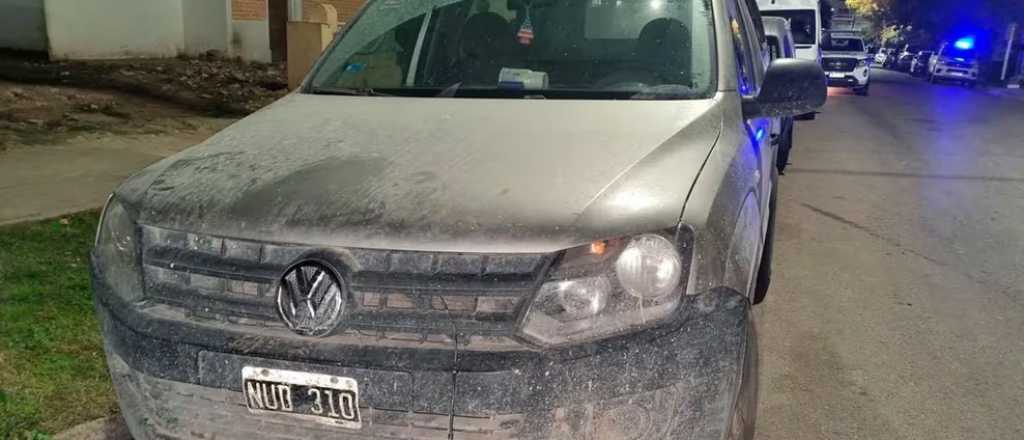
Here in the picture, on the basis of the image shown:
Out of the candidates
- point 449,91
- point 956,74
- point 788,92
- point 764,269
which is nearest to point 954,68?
point 956,74

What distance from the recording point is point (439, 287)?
1.95 meters

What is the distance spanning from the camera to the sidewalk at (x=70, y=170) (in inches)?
238

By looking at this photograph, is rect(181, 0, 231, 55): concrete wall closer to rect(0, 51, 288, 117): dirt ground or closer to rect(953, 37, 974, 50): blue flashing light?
rect(0, 51, 288, 117): dirt ground

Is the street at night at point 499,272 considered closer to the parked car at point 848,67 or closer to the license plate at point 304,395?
the license plate at point 304,395

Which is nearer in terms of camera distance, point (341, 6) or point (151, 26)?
point (151, 26)

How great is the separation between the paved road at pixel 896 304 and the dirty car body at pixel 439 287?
5.29ft

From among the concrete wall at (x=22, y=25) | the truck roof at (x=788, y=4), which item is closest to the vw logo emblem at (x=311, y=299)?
the concrete wall at (x=22, y=25)

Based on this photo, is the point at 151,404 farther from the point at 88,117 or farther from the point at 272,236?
the point at 88,117

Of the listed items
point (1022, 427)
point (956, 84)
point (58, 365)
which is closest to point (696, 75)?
point (1022, 427)

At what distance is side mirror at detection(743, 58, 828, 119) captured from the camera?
10.5ft

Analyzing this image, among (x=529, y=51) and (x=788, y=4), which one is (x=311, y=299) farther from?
(x=788, y=4)

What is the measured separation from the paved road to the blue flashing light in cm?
3316

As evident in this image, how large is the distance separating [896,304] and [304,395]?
13.9 feet

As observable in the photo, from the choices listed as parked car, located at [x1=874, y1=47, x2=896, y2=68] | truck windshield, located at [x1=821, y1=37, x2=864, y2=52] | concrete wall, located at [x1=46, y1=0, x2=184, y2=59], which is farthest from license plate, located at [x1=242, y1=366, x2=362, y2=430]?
parked car, located at [x1=874, y1=47, x2=896, y2=68]
